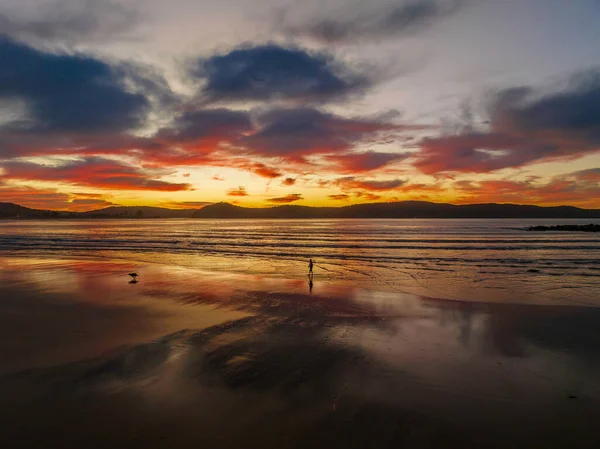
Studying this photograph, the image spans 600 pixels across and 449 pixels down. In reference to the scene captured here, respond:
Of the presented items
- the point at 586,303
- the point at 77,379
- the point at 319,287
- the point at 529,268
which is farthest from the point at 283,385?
the point at 529,268

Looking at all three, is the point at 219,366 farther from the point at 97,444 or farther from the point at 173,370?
the point at 97,444

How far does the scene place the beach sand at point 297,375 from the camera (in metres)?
5.90

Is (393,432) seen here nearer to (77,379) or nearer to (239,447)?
(239,447)

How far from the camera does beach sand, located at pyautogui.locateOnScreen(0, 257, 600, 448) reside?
5.90 metres

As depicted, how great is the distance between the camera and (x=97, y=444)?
18.2 feet

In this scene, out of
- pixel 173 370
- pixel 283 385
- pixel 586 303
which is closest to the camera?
pixel 283 385

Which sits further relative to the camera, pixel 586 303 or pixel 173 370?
pixel 586 303

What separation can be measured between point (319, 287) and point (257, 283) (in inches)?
143

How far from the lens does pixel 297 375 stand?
805 cm

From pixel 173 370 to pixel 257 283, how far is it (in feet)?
41.1

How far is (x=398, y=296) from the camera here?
56.2 feet

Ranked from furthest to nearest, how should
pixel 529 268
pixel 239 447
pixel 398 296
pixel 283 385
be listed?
pixel 529 268, pixel 398 296, pixel 283 385, pixel 239 447

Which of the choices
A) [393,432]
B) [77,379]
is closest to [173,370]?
[77,379]

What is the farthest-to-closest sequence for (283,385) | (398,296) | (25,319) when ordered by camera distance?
(398,296), (25,319), (283,385)
